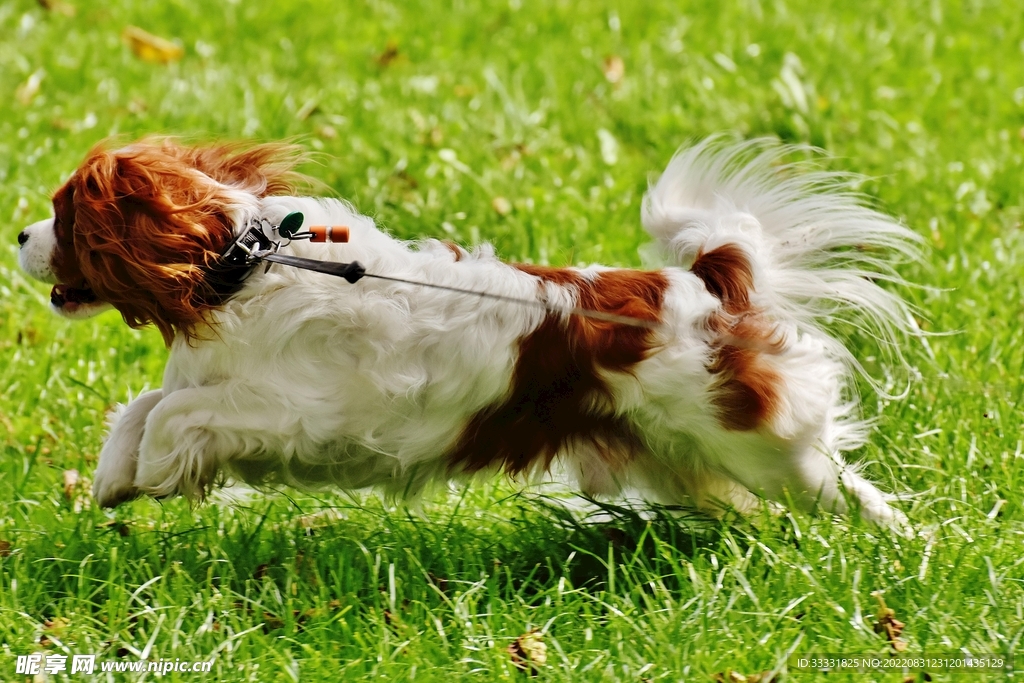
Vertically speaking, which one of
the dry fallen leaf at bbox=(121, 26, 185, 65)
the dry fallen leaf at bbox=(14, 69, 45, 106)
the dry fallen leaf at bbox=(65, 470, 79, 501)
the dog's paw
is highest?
the dry fallen leaf at bbox=(121, 26, 185, 65)

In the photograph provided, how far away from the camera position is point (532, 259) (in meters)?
5.43

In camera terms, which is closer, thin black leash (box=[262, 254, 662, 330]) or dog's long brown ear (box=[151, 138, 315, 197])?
thin black leash (box=[262, 254, 662, 330])

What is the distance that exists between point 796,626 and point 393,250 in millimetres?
1496

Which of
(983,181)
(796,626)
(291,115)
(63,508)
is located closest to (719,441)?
(796,626)

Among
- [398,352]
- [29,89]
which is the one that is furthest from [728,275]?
[29,89]

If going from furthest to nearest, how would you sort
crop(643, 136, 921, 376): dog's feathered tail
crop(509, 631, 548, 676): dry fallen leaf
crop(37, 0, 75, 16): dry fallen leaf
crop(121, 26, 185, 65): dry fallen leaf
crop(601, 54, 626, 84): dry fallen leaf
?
crop(37, 0, 75, 16): dry fallen leaf → crop(121, 26, 185, 65): dry fallen leaf → crop(601, 54, 626, 84): dry fallen leaf → crop(643, 136, 921, 376): dog's feathered tail → crop(509, 631, 548, 676): dry fallen leaf

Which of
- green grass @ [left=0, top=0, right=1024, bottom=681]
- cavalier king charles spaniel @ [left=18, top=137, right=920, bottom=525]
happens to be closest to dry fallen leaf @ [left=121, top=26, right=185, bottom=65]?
green grass @ [left=0, top=0, right=1024, bottom=681]

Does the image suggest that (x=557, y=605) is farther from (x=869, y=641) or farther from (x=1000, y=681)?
(x=1000, y=681)

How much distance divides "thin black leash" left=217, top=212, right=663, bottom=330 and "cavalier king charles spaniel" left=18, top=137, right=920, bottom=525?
1 cm

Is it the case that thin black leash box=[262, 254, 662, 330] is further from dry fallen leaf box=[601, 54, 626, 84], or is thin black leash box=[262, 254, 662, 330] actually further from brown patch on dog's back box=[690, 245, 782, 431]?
dry fallen leaf box=[601, 54, 626, 84]

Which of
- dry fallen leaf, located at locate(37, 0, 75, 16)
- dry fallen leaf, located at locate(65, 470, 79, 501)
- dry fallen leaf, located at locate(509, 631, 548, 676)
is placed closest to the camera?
dry fallen leaf, located at locate(509, 631, 548, 676)

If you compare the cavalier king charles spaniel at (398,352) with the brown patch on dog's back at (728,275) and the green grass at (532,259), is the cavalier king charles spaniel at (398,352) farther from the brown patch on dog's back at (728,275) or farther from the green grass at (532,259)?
the green grass at (532,259)

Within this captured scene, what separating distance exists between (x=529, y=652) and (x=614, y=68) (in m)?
4.90

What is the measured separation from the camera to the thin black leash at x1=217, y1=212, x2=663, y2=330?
3.34 meters
